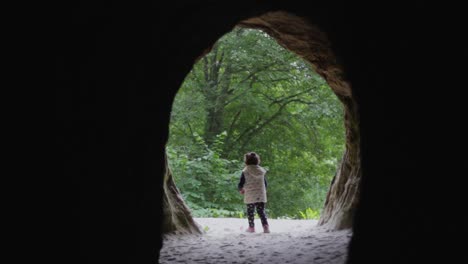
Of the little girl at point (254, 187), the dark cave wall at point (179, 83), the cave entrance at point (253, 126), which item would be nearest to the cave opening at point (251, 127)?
the cave entrance at point (253, 126)

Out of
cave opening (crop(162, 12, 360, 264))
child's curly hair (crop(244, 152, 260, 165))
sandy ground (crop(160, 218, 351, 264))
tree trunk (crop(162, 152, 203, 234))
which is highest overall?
cave opening (crop(162, 12, 360, 264))

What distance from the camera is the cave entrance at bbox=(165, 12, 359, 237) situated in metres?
12.3

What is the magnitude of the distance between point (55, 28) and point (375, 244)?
356 centimetres

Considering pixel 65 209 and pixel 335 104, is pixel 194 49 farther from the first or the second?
pixel 335 104

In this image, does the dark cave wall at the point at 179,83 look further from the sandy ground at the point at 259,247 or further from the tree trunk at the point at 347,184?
the tree trunk at the point at 347,184

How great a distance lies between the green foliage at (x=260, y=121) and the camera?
12.8 metres

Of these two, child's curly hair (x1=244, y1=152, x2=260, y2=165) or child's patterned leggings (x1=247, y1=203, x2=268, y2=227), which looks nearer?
child's patterned leggings (x1=247, y1=203, x2=268, y2=227)

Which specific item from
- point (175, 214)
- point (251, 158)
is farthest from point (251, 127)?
point (175, 214)

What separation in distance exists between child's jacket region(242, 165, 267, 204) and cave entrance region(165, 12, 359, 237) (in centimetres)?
394

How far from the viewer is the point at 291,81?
45.3 ft

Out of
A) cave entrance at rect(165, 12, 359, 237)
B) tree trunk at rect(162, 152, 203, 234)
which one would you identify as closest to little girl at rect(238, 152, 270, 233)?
tree trunk at rect(162, 152, 203, 234)

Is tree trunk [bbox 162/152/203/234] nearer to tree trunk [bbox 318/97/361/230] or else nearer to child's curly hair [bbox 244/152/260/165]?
child's curly hair [bbox 244/152/260/165]

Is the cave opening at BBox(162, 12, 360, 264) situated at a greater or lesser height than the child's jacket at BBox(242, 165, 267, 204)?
greater

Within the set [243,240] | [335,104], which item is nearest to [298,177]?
[335,104]
